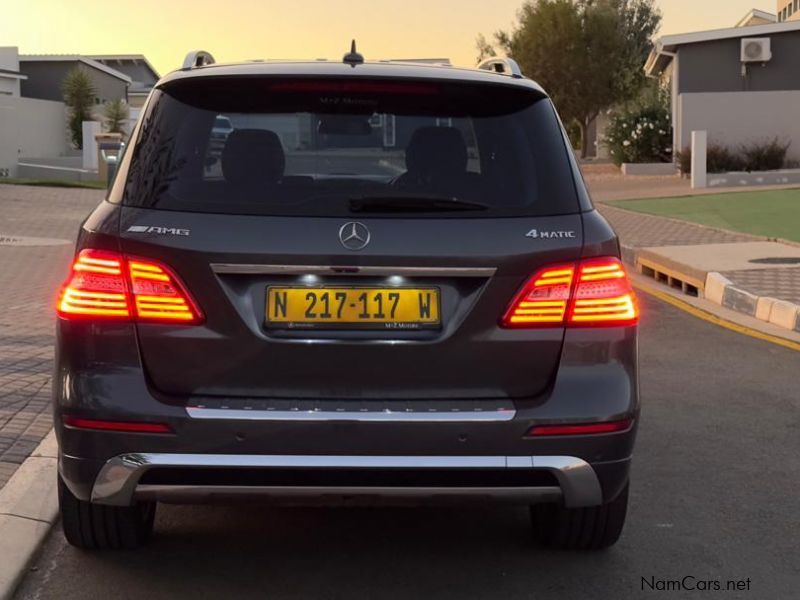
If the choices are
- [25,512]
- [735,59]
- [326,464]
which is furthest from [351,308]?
[735,59]

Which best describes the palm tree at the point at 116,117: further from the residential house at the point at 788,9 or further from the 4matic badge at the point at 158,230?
the residential house at the point at 788,9

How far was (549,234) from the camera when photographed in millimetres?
3863

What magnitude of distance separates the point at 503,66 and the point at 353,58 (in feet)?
2.52

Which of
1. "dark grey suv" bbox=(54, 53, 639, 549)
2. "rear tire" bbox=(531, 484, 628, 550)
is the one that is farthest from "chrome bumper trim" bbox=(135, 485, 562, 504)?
"rear tire" bbox=(531, 484, 628, 550)

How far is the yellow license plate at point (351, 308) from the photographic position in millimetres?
3756

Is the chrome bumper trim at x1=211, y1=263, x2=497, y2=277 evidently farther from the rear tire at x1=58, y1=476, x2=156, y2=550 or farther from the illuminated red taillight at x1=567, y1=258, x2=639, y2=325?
the rear tire at x1=58, y1=476, x2=156, y2=550

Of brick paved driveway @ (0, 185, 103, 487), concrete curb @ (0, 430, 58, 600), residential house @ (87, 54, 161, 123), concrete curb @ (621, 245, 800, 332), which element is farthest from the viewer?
residential house @ (87, 54, 161, 123)

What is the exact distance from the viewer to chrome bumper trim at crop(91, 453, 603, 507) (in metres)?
3.74

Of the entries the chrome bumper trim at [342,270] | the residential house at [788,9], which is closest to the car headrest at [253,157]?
the chrome bumper trim at [342,270]

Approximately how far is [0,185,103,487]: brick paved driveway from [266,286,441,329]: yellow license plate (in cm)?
209

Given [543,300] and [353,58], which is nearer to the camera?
[543,300]

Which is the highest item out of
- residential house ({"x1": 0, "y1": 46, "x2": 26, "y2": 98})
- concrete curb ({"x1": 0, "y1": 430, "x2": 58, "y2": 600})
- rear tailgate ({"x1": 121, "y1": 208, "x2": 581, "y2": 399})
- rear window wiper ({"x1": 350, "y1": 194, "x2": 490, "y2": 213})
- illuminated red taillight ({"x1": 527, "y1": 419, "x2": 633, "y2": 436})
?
residential house ({"x1": 0, "y1": 46, "x2": 26, "y2": 98})

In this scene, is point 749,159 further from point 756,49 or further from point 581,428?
point 581,428

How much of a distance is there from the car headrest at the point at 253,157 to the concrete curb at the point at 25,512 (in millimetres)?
1587
